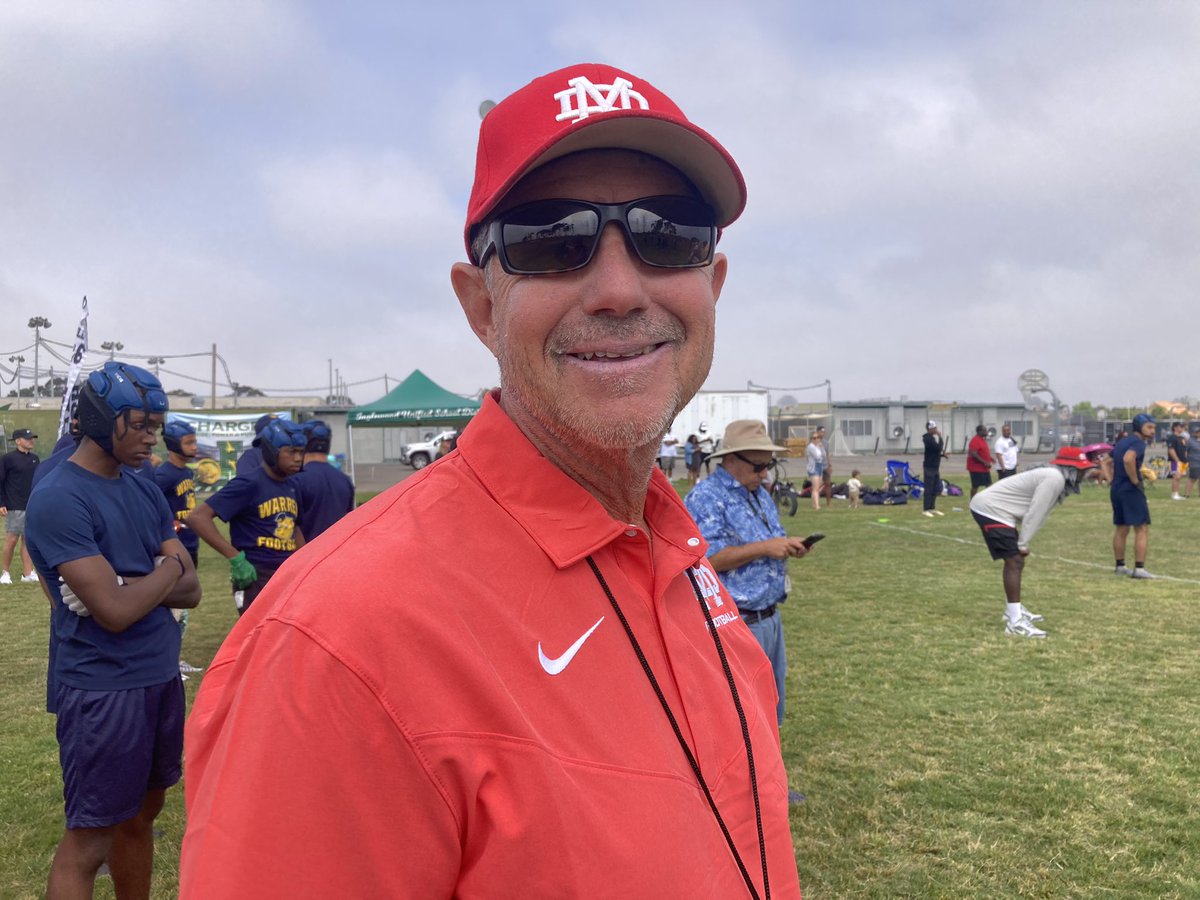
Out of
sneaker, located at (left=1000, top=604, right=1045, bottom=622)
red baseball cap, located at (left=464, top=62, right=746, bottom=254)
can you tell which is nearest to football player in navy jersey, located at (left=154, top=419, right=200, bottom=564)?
red baseball cap, located at (left=464, top=62, right=746, bottom=254)

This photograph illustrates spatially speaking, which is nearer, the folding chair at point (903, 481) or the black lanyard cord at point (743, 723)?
the black lanyard cord at point (743, 723)

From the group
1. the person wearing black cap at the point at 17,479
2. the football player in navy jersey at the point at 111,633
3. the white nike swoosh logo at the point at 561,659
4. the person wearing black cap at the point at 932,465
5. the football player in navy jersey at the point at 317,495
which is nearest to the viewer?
the white nike swoosh logo at the point at 561,659

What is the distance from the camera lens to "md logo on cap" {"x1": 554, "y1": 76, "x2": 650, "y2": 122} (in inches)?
47.3

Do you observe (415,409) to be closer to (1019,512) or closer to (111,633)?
(1019,512)

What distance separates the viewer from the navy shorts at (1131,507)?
1034 cm

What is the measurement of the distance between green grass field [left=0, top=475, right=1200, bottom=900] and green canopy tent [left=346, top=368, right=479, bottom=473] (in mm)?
10493

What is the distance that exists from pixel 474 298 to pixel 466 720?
79 cm

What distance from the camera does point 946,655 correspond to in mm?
7156

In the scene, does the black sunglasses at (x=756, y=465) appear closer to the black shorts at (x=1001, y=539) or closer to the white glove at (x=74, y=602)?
the white glove at (x=74, y=602)

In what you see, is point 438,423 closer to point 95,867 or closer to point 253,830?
point 95,867

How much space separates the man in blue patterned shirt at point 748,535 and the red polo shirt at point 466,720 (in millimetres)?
3162

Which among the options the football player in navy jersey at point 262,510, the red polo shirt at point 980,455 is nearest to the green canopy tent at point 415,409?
the red polo shirt at point 980,455

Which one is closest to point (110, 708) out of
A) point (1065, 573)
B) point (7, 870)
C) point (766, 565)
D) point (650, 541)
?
point (7, 870)

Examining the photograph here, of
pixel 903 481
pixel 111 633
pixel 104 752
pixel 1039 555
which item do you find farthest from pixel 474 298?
pixel 903 481
